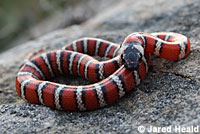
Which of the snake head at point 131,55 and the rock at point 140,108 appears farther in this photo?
the snake head at point 131,55

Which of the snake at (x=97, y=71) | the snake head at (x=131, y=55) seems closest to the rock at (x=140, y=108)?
the snake at (x=97, y=71)

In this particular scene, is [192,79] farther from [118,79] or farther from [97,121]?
[97,121]

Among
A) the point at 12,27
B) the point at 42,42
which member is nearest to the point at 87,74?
the point at 42,42

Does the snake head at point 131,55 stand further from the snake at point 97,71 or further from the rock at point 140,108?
the rock at point 140,108

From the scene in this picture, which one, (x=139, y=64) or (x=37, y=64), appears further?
(x=37, y=64)

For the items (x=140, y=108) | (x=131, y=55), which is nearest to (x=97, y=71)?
(x=131, y=55)

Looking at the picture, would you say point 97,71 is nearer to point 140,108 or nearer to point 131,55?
point 131,55

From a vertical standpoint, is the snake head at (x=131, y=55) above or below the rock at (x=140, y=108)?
above
